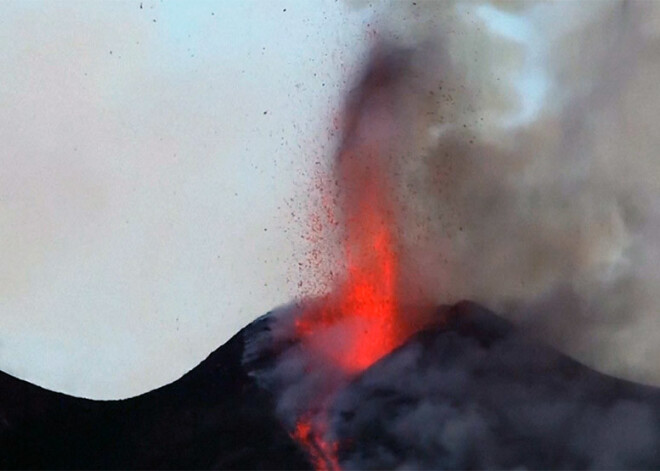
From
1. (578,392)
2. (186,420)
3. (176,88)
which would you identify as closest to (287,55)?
(176,88)

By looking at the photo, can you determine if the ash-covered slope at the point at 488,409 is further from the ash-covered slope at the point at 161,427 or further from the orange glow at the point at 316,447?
the ash-covered slope at the point at 161,427

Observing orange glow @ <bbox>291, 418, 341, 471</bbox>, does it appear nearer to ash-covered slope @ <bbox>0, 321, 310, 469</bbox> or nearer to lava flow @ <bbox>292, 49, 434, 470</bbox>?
ash-covered slope @ <bbox>0, 321, 310, 469</bbox>

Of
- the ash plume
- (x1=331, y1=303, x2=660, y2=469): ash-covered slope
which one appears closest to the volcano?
(x1=331, y1=303, x2=660, y2=469): ash-covered slope

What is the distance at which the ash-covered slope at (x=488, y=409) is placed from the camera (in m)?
1.47

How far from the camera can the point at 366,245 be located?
1.80 metres

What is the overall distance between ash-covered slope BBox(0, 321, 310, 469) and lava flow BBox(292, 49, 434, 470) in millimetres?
231

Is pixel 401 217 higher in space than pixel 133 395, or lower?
higher

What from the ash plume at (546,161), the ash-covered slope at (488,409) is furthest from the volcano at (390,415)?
the ash plume at (546,161)

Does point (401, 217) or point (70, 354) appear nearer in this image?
point (70, 354)

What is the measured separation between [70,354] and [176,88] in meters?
0.68

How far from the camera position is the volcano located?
1473 millimetres

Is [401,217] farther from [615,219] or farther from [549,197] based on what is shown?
[615,219]

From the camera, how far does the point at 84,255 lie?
163cm

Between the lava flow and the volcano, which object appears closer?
the volcano
